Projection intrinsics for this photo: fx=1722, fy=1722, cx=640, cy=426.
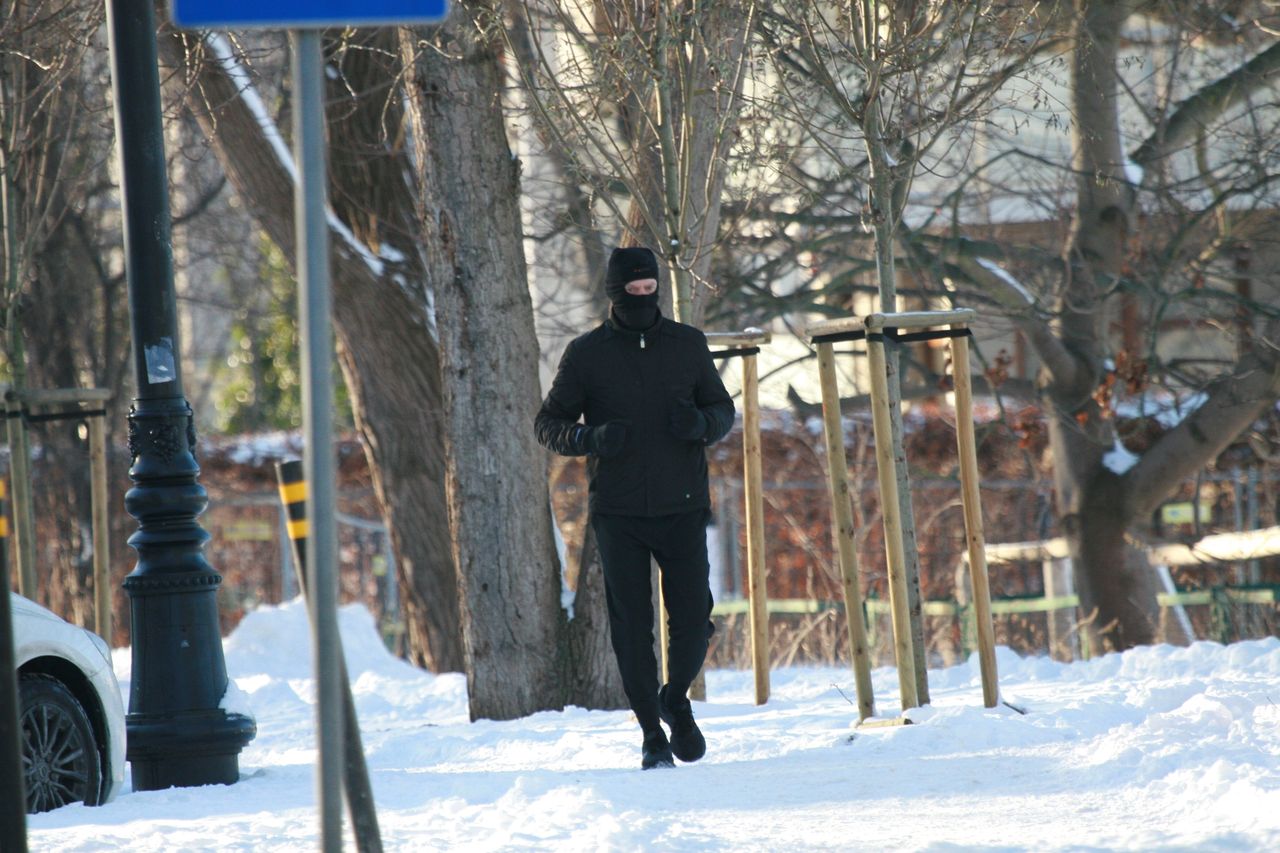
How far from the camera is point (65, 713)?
6234mm

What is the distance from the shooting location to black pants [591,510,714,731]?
659 centimetres

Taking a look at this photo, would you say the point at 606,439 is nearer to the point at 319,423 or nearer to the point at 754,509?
the point at 754,509

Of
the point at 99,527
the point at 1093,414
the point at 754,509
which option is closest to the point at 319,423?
the point at 754,509

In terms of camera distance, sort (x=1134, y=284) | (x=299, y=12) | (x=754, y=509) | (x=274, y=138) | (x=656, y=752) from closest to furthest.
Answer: (x=299, y=12), (x=656, y=752), (x=754, y=509), (x=274, y=138), (x=1134, y=284)

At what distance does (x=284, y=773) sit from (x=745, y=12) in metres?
4.17

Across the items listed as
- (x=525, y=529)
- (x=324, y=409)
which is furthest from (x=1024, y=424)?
(x=324, y=409)

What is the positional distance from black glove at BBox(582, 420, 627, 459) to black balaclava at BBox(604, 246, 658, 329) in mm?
438

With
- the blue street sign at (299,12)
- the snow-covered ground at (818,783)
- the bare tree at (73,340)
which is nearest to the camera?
the blue street sign at (299,12)

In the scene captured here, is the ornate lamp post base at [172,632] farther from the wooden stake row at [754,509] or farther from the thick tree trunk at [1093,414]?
A: the thick tree trunk at [1093,414]

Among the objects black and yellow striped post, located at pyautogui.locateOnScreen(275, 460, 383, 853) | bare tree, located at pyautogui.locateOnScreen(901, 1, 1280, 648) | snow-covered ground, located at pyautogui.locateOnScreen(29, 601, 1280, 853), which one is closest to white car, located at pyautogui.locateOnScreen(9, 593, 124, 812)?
snow-covered ground, located at pyautogui.locateOnScreen(29, 601, 1280, 853)

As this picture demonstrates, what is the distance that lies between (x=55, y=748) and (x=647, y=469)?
7.80 feet

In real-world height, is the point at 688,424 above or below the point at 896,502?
above

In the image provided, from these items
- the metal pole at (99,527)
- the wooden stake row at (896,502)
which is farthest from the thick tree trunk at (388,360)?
the wooden stake row at (896,502)

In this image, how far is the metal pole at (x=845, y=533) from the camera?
754 centimetres
